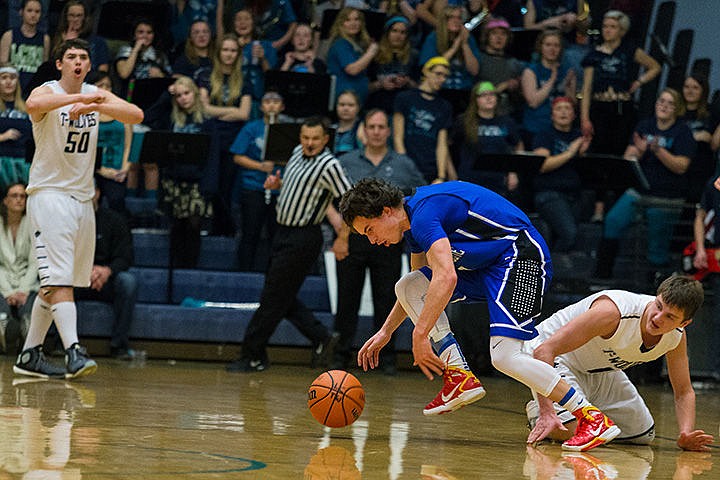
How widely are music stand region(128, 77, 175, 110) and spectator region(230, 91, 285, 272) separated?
2.79 feet

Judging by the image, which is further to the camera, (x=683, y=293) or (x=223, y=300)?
(x=223, y=300)

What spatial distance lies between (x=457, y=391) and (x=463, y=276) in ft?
1.97

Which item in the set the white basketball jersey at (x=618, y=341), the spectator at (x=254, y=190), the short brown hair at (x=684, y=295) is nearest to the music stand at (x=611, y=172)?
the spectator at (x=254, y=190)

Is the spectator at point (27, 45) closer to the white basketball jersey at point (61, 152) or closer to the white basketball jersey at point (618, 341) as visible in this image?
the white basketball jersey at point (61, 152)

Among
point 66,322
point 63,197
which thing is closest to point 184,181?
point 63,197

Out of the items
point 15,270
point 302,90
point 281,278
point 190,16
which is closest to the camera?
point 281,278

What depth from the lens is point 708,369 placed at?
1078 centimetres

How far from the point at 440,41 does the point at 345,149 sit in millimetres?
1892

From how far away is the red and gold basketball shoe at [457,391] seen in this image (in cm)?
598

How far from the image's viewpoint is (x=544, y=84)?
12.7m

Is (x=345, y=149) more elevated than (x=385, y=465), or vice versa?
(x=345, y=149)

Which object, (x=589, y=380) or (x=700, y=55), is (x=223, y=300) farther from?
(x=700, y=55)

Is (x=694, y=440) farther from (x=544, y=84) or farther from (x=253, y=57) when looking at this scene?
(x=253, y=57)

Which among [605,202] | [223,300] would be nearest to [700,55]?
[605,202]
